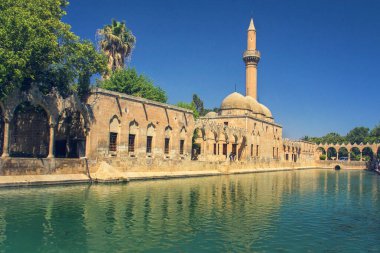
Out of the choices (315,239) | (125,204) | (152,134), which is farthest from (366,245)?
(152,134)

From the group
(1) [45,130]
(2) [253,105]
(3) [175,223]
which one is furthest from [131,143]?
(2) [253,105]

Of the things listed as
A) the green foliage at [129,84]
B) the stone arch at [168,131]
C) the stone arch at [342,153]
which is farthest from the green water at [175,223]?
the stone arch at [342,153]

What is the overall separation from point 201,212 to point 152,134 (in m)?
17.0

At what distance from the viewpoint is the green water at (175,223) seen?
966cm

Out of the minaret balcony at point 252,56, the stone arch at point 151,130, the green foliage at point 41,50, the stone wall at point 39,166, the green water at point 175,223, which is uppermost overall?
the minaret balcony at point 252,56

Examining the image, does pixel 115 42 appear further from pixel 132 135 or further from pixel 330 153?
pixel 330 153

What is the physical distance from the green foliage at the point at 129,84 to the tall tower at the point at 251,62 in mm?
24748

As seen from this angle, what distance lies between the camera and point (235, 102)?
51438mm

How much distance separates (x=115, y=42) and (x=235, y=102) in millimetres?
20248

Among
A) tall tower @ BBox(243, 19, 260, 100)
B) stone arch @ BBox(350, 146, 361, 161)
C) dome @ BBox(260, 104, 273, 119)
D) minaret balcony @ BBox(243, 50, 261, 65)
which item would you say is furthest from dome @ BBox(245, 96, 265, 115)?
stone arch @ BBox(350, 146, 361, 161)

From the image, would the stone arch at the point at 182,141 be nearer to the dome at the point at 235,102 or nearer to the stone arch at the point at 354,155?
the dome at the point at 235,102

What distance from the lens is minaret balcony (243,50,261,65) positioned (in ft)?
184

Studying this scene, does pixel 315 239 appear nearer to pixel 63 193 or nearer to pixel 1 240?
pixel 1 240

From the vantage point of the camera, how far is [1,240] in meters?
9.48
